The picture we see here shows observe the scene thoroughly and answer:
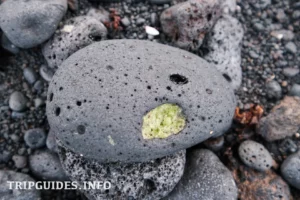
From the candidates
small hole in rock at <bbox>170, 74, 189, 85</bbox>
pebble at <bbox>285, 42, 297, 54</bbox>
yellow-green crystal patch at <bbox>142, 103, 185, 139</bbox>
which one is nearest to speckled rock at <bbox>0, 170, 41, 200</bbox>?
yellow-green crystal patch at <bbox>142, 103, 185, 139</bbox>

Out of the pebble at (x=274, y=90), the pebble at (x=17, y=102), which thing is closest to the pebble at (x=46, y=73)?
the pebble at (x=17, y=102)

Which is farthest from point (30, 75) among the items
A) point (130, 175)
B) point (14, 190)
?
point (130, 175)

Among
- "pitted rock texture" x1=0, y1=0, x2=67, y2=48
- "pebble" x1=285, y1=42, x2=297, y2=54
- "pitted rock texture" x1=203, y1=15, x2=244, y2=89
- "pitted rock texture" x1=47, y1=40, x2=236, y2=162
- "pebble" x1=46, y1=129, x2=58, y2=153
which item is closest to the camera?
"pitted rock texture" x1=47, y1=40, x2=236, y2=162

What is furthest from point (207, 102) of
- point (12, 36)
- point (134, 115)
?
point (12, 36)

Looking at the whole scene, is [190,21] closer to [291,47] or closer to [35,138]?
[291,47]

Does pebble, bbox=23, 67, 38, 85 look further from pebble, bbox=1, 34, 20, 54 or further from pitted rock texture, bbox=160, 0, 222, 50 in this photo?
pitted rock texture, bbox=160, 0, 222, 50

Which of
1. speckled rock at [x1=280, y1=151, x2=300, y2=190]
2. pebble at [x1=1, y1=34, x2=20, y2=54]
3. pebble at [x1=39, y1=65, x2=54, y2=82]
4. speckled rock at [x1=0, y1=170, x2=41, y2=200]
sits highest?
pebble at [x1=1, y1=34, x2=20, y2=54]

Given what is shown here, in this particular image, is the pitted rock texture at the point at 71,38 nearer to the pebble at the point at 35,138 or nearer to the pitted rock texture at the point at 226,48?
the pebble at the point at 35,138
